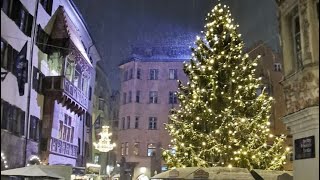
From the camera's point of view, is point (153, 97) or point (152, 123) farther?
point (153, 97)

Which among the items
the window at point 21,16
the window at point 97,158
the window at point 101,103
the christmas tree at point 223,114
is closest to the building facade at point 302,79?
the christmas tree at point 223,114

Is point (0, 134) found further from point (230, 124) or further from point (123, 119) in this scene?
point (123, 119)

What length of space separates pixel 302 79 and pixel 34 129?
17567 mm

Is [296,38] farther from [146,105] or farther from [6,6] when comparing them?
[146,105]

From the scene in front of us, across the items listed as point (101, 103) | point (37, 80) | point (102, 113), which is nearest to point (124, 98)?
point (101, 103)

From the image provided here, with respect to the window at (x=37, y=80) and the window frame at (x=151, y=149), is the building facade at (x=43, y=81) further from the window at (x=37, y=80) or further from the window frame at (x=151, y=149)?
the window frame at (x=151, y=149)

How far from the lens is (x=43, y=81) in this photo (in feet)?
93.5

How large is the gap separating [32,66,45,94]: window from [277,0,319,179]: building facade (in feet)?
51.9

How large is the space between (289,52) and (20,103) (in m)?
14.6

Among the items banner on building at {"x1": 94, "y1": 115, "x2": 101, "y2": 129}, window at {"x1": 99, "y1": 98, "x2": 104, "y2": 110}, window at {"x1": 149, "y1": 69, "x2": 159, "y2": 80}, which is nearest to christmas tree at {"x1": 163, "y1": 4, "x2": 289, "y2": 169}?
window at {"x1": 149, "y1": 69, "x2": 159, "y2": 80}

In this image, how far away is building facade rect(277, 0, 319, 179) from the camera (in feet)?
48.2

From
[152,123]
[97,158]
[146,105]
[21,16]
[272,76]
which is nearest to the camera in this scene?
[21,16]

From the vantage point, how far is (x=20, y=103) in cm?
2339

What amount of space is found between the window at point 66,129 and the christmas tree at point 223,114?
35.8 ft
